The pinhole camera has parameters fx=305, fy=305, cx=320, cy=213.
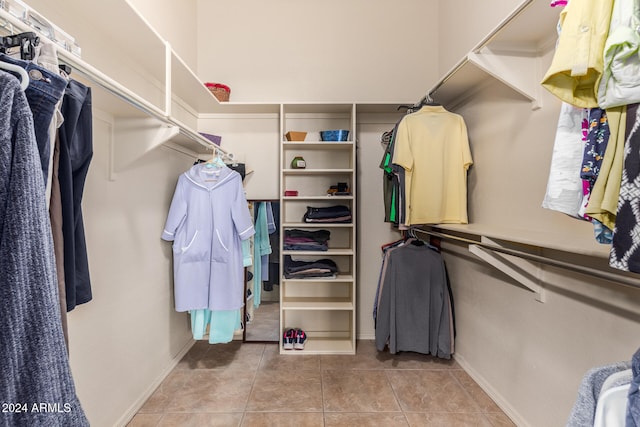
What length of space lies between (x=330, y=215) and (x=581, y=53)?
191 cm

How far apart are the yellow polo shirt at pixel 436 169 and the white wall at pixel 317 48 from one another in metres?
0.91

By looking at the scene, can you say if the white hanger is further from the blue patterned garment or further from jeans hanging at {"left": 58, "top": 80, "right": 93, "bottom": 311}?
the blue patterned garment

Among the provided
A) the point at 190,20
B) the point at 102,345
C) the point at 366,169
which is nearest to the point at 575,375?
the point at 366,169

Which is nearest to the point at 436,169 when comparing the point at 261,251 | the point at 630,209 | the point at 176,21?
the point at 630,209

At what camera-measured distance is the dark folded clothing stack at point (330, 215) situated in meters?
2.53

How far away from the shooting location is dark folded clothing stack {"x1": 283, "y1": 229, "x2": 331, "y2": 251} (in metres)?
2.52

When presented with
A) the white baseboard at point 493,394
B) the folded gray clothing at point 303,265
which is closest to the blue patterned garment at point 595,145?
the white baseboard at point 493,394

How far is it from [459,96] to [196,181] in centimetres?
200

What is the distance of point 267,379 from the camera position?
211 cm

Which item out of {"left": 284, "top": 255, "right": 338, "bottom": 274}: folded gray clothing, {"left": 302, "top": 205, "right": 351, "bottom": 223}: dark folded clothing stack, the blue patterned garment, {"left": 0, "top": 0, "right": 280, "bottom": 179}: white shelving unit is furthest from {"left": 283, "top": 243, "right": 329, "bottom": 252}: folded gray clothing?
the blue patterned garment

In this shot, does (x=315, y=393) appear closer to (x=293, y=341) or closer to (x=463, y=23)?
(x=293, y=341)

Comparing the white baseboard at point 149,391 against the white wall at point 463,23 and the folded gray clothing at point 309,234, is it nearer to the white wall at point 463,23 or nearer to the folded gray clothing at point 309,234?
the folded gray clothing at point 309,234

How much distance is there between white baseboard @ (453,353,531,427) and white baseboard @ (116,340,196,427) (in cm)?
212

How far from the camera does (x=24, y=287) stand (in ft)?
1.68
